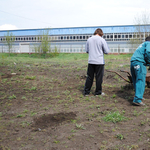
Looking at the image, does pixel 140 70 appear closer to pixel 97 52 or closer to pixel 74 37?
pixel 97 52

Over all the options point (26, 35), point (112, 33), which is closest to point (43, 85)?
point (112, 33)

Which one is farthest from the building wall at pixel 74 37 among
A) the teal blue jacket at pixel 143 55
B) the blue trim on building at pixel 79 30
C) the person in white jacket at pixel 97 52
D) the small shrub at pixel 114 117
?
the small shrub at pixel 114 117

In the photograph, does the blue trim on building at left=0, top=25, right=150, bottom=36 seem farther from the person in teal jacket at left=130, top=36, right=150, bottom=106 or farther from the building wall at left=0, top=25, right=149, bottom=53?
the person in teal jacket at left=130, top=36, right=150, bottom=106

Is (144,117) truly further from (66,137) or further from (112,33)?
(112,33)

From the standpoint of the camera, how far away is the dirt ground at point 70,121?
2898 millimetres

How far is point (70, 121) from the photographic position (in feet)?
12.4

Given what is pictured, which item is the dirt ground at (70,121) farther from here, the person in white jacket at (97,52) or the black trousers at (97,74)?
the person in white jacket at (97,52)

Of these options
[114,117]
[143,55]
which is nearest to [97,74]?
[143,55]

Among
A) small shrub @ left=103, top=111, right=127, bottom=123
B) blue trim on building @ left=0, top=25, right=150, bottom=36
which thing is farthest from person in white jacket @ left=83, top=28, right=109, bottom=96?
blue trim on building @ left=0, top=25, right=150, bottom=36

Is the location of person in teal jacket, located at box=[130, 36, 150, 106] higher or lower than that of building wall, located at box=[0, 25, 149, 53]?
lower

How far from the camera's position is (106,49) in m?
5.58

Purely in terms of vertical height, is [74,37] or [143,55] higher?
[74,37]

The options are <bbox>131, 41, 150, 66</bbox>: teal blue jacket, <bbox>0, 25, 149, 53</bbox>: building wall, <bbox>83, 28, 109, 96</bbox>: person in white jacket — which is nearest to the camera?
<bbox>131, 41, 150, 66</bbox>: teal blue jacket

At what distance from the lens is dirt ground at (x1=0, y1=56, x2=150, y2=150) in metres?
2.90
